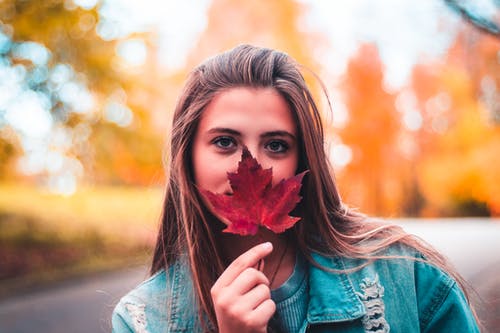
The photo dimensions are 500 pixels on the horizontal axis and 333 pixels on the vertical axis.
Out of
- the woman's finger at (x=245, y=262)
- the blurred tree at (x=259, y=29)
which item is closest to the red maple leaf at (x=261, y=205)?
the woman's finger at (x=245, y=262)

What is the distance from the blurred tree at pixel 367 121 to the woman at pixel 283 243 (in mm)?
15418

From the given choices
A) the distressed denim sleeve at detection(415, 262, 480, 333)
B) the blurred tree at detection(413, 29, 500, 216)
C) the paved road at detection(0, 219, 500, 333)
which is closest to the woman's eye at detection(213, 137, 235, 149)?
the distressed denim sleeve at detection(415, 262, 480, 333)

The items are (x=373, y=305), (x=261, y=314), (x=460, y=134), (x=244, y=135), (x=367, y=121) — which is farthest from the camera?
(x=367, y=121)

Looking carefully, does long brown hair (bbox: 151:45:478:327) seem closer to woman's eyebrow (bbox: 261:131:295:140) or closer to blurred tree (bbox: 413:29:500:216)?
woman's eyebrow (bbox: 261:131:295:140)

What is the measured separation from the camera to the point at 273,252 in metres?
1.63

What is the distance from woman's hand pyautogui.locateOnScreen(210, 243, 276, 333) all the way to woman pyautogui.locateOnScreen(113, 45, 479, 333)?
9.6 inches

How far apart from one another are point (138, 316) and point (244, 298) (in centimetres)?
58

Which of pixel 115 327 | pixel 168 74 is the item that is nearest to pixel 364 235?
pixel 115 327

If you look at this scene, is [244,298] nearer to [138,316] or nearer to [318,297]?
[318,297]

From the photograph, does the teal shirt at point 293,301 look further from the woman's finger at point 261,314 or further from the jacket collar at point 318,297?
the woman's finger at point 261,314

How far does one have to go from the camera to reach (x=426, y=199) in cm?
2500

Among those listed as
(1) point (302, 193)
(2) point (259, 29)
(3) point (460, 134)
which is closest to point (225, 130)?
(1) point (302, 193)

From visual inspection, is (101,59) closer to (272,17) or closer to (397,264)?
(397,264)

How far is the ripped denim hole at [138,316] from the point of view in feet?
5.16
